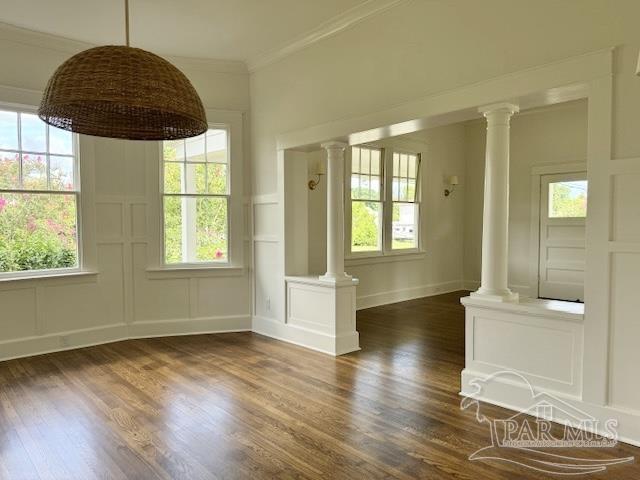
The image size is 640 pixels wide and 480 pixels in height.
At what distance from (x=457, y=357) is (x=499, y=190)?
1882 mm

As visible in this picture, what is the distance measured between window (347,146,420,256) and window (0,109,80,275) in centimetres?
364

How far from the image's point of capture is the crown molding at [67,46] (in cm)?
441

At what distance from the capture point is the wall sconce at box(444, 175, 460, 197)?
805cm

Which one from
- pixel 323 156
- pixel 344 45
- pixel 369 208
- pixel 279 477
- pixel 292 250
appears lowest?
pixel 279 477

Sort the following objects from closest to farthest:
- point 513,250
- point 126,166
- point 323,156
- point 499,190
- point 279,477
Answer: point 279,477, point 499,190, point 126,166, point 323,156, point 513,250

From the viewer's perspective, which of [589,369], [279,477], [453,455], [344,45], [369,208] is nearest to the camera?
[279,477]

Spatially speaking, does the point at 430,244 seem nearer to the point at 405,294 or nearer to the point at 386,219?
the point at 405,294

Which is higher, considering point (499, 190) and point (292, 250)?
point (499, 190)

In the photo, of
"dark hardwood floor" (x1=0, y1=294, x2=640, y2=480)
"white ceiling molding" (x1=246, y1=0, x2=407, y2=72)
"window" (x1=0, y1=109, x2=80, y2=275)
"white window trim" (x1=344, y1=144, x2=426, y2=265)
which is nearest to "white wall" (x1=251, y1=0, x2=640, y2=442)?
"white ceiling molding" (x1=246, y1=0, x2=407, y2=72)

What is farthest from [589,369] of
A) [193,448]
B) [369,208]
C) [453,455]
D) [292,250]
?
[369,208]

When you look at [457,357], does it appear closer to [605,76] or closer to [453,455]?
[453,455]

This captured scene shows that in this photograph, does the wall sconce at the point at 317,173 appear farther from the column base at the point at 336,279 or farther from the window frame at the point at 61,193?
the window frame at the point at 61,193

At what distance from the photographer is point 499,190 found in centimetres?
342

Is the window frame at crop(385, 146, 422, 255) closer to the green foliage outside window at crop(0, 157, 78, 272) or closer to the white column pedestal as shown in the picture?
the white column pedestal
